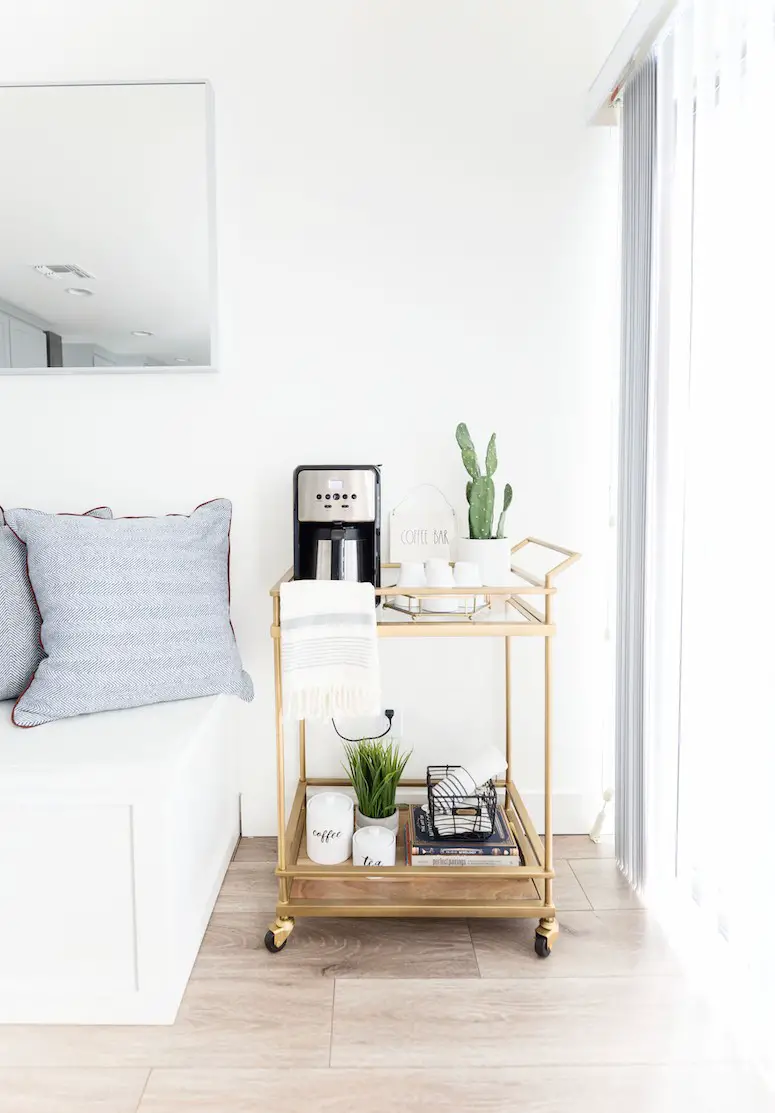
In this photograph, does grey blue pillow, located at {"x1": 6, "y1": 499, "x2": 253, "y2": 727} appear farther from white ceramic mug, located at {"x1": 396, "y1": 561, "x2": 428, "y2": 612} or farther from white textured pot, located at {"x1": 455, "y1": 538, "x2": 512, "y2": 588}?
white textured pot, located at {"x1": 455, "y1": 538, "x2": 512, "y2": 588}

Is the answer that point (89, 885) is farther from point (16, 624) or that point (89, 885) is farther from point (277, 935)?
point (16, 624)

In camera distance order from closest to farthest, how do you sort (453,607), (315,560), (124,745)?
(124,745) → (453,607) → (315,560)

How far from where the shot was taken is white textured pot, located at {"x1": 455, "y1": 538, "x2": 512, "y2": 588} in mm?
1743

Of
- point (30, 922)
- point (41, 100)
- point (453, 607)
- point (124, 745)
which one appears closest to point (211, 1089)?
point (30, 922)

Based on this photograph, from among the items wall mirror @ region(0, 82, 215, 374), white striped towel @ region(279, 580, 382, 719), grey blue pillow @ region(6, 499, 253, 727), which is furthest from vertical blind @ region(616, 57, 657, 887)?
wall mirror @ region(0, 82, 215, 374)

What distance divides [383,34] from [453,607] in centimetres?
148

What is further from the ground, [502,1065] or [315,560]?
[315,560]

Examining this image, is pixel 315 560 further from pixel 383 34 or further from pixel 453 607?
pixel 383 34

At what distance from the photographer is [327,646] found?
158 cm

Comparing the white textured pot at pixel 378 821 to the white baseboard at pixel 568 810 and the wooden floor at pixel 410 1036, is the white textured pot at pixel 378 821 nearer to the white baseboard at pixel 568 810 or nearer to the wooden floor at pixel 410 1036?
the wooden floor at pixel 410 1036

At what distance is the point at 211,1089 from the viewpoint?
1.29 meters

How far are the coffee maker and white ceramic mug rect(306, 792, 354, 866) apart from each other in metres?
0.52

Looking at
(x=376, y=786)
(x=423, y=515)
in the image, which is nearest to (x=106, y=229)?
(x=423, y=515)

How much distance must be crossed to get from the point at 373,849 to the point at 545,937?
1.30 ft
